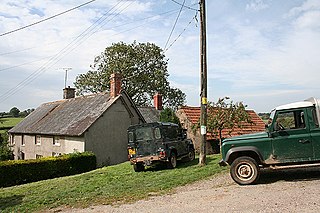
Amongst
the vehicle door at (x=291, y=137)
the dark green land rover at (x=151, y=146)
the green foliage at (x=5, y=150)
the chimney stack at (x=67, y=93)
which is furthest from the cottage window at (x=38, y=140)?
the vehicle door at (x=291, y=137)

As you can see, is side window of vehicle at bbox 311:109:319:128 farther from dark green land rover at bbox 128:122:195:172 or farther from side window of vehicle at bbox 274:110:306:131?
dark green land rover at bbox 128:122:195:172

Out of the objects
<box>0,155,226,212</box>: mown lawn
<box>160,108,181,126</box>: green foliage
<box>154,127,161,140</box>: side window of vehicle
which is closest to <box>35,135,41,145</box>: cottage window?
<box>160,108,181,126</box>: green foliage

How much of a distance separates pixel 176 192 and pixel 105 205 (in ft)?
7.13

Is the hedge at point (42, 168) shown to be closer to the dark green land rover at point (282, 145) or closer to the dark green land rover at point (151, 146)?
the dark green land rover at point (151, 146)

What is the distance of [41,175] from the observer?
21.1m

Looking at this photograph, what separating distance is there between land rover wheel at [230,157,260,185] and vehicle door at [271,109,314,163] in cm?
70

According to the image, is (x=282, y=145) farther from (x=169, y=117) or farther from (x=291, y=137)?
(x=169, y=117)

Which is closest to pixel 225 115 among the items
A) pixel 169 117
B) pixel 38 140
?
pixel 169 117

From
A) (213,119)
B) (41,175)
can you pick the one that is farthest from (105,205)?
(41,175)

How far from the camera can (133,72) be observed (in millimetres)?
46938

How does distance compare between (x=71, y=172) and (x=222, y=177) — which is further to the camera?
(x=71, y=172)

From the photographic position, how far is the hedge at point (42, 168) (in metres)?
19.9

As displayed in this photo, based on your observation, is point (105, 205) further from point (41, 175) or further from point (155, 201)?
point (41, 175)

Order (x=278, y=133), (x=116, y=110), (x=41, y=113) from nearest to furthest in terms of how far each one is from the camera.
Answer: (x=278, y=133)
(x=116, y=110)
(x=41, y=113)
